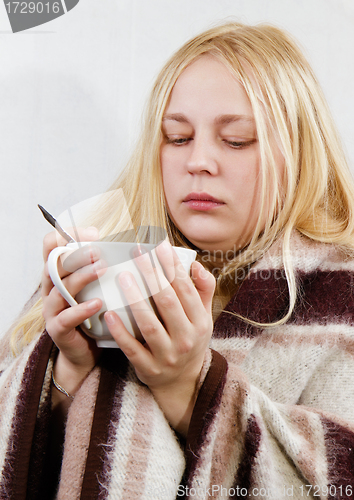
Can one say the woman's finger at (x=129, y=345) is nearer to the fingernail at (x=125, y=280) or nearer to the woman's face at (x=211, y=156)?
the fingernail at (x=125, y=280)

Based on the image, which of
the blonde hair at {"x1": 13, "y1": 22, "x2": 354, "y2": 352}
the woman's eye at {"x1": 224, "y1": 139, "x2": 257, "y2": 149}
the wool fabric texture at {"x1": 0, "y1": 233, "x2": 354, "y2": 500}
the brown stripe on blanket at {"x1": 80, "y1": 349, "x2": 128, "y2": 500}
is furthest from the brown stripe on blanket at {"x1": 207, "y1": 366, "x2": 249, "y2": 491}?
the woman's eye at {"x1": 224, "y1": 139, "x2": 257, "y2": 149}

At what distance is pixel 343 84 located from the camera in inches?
32.0

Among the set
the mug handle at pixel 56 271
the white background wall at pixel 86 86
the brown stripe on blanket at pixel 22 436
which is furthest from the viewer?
the white background wall at pixel 86 86

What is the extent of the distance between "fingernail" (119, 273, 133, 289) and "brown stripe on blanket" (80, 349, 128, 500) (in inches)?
5.3

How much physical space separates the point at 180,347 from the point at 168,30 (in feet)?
1.92

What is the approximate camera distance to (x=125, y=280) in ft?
1.21

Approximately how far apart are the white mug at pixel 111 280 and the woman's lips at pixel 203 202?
0.24 metres

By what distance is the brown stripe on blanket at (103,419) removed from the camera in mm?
426

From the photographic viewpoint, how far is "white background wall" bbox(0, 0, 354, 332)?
0.70m

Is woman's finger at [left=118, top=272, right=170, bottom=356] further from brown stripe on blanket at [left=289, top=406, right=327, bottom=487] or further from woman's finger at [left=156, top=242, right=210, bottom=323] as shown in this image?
brown stripe on blanket at [left=289, top=406, right=327, bottom=487]

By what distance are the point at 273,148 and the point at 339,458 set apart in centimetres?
41

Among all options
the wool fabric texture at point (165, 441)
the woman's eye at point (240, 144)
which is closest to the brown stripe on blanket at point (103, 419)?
the wool fabric texture at point (165, 441)

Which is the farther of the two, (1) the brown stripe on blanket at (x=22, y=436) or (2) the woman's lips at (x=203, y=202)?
(2) the woman's lips at (x=203, y=202)

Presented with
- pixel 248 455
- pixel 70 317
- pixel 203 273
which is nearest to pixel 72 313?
pixel 70 317
